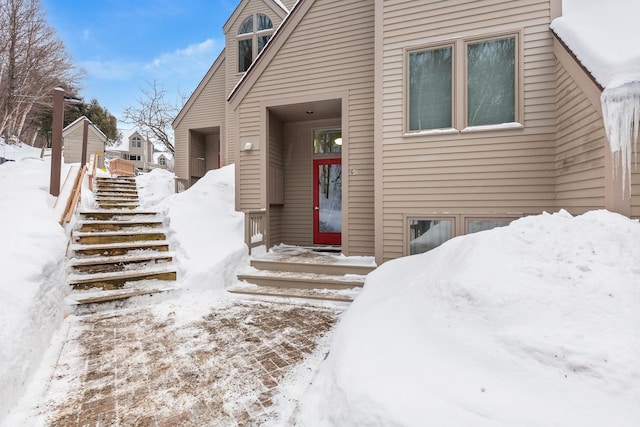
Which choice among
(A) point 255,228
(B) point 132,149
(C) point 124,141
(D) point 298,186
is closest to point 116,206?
(A) point 255,228

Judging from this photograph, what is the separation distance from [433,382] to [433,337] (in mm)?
462

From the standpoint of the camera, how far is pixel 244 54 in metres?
10.9

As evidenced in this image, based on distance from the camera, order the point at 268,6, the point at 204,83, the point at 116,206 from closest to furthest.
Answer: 1. the point at 116,206
2. the point at 268,6
3. the point at 204,83

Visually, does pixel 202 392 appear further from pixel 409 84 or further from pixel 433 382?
pixel 409 84

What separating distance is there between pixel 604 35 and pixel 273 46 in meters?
5.77

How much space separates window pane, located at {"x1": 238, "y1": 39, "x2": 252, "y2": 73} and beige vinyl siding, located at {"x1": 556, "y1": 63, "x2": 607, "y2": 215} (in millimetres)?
9731

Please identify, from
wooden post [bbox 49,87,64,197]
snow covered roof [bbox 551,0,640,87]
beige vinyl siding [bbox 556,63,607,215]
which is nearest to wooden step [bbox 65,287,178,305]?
wooden post [bbox 49,87,64,197]

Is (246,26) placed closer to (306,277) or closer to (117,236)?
(117,236)

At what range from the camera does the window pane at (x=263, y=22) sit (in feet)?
34.5

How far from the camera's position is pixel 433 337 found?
230 cm

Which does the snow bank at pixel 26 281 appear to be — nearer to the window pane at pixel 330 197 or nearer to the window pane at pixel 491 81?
the window pane at pixel 330 197

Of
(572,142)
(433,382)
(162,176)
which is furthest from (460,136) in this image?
(162,176)

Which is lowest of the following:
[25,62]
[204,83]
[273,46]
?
[273,46]

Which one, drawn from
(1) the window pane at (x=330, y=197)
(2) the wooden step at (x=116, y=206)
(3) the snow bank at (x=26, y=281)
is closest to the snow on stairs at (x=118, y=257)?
(3) the snow bank at (x=26, y=281)
